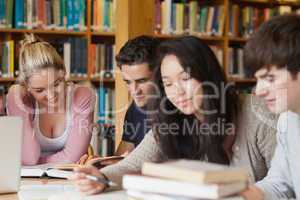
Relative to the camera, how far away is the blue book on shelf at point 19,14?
3477mm

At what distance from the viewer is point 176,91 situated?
162 cm

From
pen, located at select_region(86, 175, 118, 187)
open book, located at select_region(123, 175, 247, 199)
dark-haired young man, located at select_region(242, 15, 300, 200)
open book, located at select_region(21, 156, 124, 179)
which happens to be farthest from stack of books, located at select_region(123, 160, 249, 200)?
Result: open book, located at select_region(21, 156, 124, 179)

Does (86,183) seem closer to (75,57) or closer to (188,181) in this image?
(188,181)

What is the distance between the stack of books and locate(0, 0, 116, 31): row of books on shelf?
263cm

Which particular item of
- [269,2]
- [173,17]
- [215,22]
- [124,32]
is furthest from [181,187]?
[269,2]

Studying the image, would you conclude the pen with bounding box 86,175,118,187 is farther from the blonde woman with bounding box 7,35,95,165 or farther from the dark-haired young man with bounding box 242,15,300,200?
the blonde woman with bounding box 7,35,95,165

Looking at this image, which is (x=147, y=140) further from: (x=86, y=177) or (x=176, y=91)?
(x=86, y=177)

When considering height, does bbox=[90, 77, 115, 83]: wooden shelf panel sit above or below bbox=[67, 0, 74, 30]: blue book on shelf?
below

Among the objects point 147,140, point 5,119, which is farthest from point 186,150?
point 5,119

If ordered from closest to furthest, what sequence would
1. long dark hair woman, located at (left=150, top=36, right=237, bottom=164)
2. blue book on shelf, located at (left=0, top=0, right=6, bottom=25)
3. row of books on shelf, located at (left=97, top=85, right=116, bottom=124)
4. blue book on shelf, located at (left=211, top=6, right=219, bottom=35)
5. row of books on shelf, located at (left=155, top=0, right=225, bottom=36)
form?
long dark hair woman, located at (left=150, top=36, right=237, bottom=164) → blue book on shelf, located at (left=0, top=0, right=6, bottom=25) → row of books on shelf, located at (left=97, top=85, right=116, bottom=124) → row of books on shelf, located at (left=155, top=0, right=225, bottom=36) → blue book on shelf, located at (left=211, top=6, right=219, bottom=35)

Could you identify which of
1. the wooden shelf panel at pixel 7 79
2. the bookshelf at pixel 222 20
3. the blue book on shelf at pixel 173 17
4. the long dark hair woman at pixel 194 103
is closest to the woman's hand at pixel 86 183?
the long dark hair woman at pixel 194 103

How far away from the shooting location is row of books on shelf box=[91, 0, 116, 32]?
364 centimetres

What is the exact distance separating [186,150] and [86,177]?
1.29ft

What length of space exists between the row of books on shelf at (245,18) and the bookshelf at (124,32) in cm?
3
